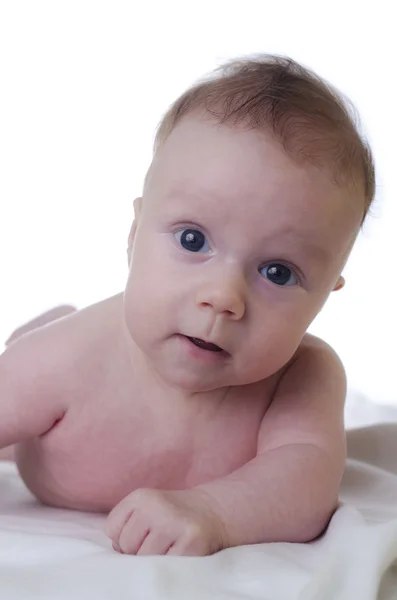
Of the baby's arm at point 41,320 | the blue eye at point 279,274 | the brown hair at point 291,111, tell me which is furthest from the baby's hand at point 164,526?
the baby's arm at point 41,320

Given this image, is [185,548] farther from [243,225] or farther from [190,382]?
[243,225]

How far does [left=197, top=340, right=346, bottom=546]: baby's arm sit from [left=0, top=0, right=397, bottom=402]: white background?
94 cm

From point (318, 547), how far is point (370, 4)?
72.3 inches

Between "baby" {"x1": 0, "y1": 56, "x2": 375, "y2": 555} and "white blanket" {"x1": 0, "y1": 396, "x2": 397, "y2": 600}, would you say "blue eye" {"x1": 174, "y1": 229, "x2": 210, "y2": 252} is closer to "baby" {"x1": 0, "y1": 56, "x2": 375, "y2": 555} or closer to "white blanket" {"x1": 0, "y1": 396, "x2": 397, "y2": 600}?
"baby" {"x1": 0, "y1": 56, "x2": 375, "y2": 555}

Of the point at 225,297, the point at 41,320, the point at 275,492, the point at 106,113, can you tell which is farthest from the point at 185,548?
the point at 106,113

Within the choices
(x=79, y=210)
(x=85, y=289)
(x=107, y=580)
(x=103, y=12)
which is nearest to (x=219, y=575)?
(x=107, y=580)

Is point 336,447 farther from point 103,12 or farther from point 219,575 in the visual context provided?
point 103,12

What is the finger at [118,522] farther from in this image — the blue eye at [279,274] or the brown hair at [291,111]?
the brown hair at [291,111]

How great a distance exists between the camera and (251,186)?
1049 millimetres

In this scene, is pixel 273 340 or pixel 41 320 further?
pixel 41 320

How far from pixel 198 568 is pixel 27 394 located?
0.38 meters

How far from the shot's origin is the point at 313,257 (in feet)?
3.65

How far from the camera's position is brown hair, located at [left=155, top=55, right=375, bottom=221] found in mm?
1080

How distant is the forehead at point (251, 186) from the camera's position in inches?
41.4
